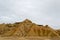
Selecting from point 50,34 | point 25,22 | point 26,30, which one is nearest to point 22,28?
point 26,30

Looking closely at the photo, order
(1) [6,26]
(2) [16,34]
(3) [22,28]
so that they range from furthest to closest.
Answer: (1) [6,26] < (3) [22,28] < (2) [16,34]

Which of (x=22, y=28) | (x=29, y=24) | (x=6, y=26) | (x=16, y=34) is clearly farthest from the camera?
(x=6, y=26)

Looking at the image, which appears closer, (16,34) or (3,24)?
(16,34)

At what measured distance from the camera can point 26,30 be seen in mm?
92500

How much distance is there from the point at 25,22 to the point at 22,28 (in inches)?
373

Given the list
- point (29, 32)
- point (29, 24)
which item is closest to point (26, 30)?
point (29, 32)

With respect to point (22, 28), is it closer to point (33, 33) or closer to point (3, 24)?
point (33, 33)

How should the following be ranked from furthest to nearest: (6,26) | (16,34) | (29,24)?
(6,26) → (29,24) → (16,34)

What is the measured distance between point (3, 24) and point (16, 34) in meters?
30.0

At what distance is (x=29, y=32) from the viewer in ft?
301

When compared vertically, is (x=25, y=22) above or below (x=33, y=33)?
above

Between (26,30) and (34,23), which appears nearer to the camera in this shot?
(26,30)

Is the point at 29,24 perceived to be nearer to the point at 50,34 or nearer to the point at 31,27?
the point at 31,27

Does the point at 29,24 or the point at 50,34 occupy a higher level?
the point at 29,24
